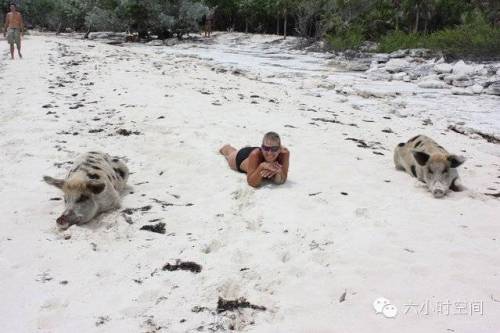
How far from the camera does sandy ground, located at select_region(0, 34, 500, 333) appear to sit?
396 centimetres

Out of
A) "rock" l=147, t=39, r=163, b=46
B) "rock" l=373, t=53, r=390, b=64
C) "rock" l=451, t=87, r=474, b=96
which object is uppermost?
"rock" l=147, t=39, r=163, b=46

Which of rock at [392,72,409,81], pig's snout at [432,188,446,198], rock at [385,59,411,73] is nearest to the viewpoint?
pig's snout at [432,188,446,198]

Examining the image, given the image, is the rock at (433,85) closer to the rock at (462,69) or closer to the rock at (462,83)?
the rock at (462,83)

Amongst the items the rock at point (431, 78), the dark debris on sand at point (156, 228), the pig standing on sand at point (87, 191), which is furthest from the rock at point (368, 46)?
the dark debris on sand at point (156, 228)

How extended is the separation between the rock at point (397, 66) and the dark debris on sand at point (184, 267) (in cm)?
1567

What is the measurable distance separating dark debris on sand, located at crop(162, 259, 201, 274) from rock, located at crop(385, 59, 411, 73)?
617 inches

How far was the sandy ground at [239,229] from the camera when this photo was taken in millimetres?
3957

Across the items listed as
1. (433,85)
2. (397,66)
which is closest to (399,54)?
(397,66)

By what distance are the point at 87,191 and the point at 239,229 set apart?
1.70 metres

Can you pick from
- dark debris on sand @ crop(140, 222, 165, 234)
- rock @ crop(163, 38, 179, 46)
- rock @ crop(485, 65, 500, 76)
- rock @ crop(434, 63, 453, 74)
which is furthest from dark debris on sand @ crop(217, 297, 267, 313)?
rock @ crop(163, 38, 179, 46)

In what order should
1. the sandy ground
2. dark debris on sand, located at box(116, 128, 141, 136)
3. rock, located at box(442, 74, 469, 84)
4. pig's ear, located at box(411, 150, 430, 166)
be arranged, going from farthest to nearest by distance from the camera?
rock, located at box(442, 74, 469, 84), dark debris on sand, located at box(116, 128, 141, 136), pig's ear, located at box(411, 150, 430, 166), the sandy ground

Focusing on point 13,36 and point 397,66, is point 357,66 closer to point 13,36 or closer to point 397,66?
point 397,66

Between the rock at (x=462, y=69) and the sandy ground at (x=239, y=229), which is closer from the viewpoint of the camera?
the sandy ground at (x=239, y=229)

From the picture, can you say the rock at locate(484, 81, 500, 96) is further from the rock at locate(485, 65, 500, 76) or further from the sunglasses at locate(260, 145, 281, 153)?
the sunglasses at locate(260, 145, 281, 153)
